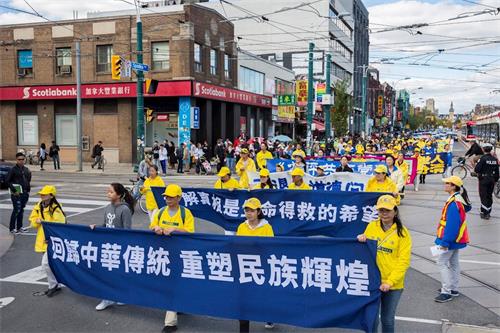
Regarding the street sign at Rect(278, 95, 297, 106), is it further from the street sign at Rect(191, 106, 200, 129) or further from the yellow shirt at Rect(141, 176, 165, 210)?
the yellow shirt at Rect(141, 176, 165, 210)

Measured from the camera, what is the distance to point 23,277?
7.77 meters

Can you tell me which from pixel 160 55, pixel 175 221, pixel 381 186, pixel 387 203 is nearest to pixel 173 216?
pixel 175 221

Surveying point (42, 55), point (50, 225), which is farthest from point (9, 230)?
point (42, 55)

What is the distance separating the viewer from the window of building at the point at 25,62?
34000mm

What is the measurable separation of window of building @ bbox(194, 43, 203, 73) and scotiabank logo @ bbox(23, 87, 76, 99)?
8.66m

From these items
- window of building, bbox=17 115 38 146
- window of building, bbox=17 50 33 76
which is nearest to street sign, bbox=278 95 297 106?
window of building, bbox=17 115 38 146

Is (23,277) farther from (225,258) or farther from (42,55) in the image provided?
(42,55)

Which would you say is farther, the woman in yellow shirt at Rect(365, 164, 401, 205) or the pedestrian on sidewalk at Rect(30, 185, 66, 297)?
the woman in yellow shirt at Rect(365, 164, 401, 205)

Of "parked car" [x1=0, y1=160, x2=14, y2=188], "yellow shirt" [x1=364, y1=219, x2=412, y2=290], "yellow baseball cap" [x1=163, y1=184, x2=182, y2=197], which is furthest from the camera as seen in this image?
"parked car" [x1=0, y1=160, x2=14, y2=188]

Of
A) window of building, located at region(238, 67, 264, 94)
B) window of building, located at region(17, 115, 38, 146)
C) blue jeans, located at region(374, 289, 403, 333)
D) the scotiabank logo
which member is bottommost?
blue jeans, located at region(374, 289, 403, 333)

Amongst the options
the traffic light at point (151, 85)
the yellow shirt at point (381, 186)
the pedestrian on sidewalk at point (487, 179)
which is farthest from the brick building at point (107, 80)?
the yellow shirt at point (381, 186)

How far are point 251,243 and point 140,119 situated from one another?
64.7 feet

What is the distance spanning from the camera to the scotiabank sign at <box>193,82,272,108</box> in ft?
103

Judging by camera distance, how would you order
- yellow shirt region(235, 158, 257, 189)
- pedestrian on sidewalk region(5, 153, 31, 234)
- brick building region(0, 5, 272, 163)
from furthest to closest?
1. brick building region(0, 5, 272, 163)
2. yellow shirt region(235, 158, 257, 189)
3. pedestrian on sidewalk region(5, 153, 31, 234)
